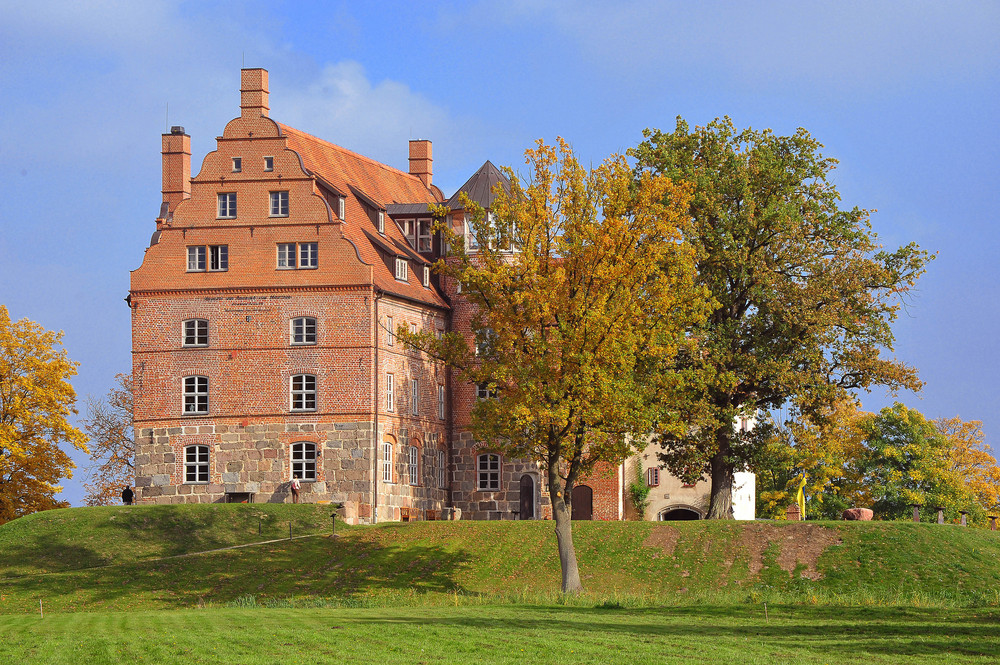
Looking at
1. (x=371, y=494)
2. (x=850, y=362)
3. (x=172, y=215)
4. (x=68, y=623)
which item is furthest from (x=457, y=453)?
(x=68, y=623)

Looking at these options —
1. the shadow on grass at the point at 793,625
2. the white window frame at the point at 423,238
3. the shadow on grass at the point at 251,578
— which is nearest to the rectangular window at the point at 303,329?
the shadow on grass at the point at 251,578

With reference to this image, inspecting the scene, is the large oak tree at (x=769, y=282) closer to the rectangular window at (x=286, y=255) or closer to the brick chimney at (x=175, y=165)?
the rectangular window at (x=286, y=255)

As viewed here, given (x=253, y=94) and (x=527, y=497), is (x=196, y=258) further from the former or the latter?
(x=527, y=497)

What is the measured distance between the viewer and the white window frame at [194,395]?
172 ft

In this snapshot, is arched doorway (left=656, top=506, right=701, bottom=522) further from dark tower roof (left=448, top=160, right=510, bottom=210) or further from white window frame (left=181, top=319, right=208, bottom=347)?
white window frame (left=181, top=319, right=208, bottom=347)

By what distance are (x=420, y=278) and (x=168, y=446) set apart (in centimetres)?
1408

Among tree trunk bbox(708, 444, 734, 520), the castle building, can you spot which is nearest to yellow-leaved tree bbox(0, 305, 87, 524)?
the castle building

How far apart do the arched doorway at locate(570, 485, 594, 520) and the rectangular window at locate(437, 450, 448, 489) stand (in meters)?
6.46

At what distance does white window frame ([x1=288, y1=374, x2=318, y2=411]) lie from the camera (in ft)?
171

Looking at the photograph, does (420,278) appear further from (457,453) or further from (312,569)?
(312,569)

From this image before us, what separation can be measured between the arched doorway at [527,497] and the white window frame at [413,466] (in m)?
5.19

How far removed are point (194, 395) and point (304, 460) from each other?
18.0 feet

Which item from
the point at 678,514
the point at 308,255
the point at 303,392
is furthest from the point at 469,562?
the point at 678,514

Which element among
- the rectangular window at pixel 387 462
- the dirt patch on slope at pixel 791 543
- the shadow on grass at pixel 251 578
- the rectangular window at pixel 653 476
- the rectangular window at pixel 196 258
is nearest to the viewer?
the dirt patch on slope at pixel 791 543
